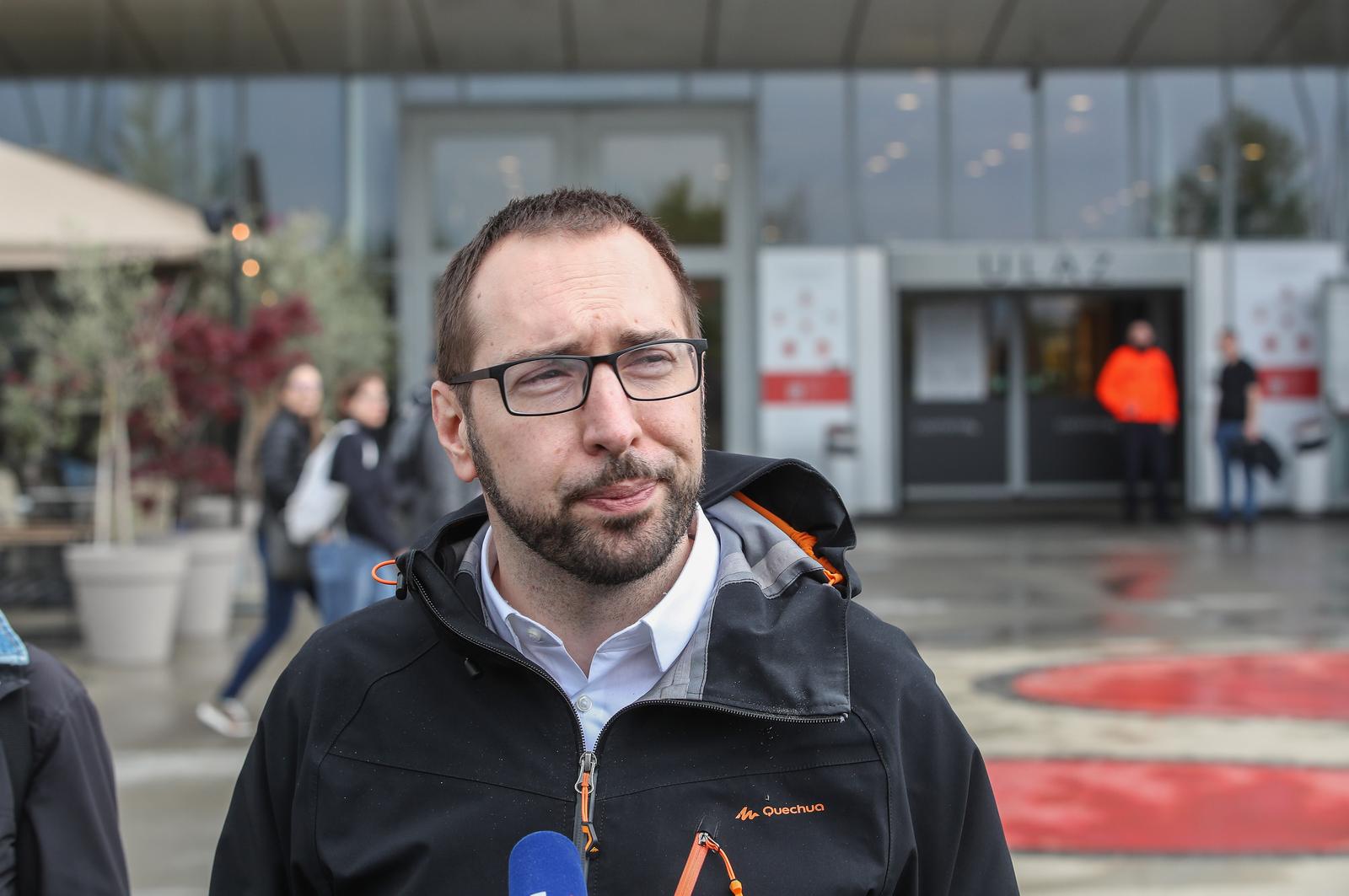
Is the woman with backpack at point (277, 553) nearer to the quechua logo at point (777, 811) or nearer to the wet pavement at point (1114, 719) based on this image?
the wet pavement at point (1114, 719)

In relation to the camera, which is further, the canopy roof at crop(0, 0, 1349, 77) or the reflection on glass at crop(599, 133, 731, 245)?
the reflection on glass at crop(599, 133, 731, 245)

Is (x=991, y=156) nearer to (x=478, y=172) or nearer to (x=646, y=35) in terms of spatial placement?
(x=646, y=35)

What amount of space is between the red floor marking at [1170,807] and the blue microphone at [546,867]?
3969mm

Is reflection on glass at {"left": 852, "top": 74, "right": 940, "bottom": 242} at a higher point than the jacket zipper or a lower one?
higher

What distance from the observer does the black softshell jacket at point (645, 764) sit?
175 centimetres

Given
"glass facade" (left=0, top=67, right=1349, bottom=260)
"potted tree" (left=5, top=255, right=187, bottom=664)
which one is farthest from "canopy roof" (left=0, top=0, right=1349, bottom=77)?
"potted tree" (left=5, top=255, right=187, bottom=664)

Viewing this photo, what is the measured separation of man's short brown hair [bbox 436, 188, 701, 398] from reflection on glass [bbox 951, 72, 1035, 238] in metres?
18.8

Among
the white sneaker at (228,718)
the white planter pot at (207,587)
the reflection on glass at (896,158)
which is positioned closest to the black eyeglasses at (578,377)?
the white sneaker at (228,718)

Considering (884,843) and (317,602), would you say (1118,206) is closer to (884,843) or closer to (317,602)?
(317,602)

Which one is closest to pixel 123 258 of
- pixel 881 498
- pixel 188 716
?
pixel 188 716

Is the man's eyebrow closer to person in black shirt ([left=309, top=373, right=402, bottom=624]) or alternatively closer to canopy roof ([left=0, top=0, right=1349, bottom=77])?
person in black shirt ([left=309, top=373, right=402, bottom=624])

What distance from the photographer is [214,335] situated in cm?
1075

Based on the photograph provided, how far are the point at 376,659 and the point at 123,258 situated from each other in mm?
9996

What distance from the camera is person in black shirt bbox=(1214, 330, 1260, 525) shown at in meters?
17.4
